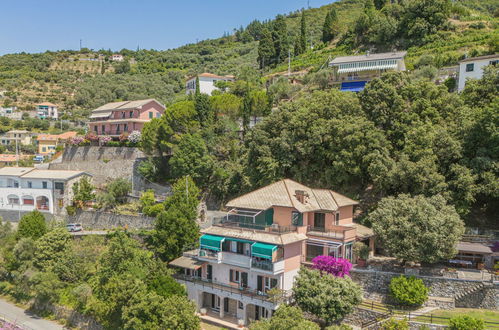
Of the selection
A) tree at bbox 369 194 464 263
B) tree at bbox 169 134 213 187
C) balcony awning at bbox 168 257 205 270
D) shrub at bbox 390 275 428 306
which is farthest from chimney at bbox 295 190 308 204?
tree at bbox 169 134 213 187

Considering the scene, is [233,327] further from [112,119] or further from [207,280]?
[112,119]

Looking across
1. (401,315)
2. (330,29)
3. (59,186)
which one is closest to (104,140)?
(59,186)

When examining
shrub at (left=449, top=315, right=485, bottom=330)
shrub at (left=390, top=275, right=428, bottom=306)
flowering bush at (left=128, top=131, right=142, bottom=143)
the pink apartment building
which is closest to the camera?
shrub at (left=449, top=315, right=485, bottom=330)

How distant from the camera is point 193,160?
4869 centimetres

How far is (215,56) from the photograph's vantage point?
155m

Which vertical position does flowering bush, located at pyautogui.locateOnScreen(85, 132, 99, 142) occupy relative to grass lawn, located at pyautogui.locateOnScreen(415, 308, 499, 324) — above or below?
above

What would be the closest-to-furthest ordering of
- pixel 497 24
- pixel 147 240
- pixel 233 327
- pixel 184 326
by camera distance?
pixel 184 326, pixel 233 327, pixel 147 240, pixel 497 24

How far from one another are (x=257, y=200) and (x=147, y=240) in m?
16.2

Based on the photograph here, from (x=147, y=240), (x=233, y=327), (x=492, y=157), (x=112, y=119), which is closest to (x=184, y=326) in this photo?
(x=233, y=327)

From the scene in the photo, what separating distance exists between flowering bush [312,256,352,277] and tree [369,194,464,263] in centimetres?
374

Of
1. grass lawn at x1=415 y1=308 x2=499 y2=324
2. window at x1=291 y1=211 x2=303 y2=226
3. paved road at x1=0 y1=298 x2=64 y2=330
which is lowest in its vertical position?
paved road at x1=0 y1=298 x2=64 y2=330

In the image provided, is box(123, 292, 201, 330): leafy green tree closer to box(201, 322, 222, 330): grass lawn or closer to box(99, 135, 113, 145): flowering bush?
box(201, 322, 222, 330): grass lawn

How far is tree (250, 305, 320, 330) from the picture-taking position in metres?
23.7

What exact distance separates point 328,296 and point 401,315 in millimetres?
5162
